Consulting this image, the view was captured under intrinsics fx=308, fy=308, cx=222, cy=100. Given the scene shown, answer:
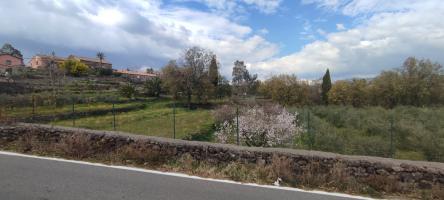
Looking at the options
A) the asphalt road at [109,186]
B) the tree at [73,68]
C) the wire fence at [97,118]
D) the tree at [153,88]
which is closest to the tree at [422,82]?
the wire fence at [97,118]

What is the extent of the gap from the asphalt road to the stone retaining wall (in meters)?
1.35

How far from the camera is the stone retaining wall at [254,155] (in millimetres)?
6176

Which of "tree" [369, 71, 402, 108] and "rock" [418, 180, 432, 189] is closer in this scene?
"rock" [418, 180, 432, 189]

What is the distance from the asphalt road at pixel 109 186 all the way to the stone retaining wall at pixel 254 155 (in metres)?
1.35

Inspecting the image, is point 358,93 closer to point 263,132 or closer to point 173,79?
point 173,79

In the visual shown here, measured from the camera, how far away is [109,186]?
5.43 metres

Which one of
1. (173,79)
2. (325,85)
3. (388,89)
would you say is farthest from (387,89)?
(173,79)

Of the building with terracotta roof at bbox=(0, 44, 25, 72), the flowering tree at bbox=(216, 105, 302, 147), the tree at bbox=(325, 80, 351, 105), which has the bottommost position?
the flowering tree at bbox=(216, 105, 302, 147)

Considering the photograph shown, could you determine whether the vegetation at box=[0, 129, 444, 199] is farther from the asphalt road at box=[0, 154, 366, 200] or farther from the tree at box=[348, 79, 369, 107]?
the tree at box=[348, 79, 369, 107]

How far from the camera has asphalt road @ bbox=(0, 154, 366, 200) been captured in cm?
497

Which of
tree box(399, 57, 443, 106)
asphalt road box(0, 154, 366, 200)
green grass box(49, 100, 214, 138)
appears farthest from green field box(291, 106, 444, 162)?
tree box(399, 57, 443, 106)

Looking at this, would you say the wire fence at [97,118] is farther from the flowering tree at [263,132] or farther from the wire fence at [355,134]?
the flowering tree at [263,132]

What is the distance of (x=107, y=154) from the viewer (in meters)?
7.92

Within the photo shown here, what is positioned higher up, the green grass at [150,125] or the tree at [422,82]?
the tree at [422,82]
